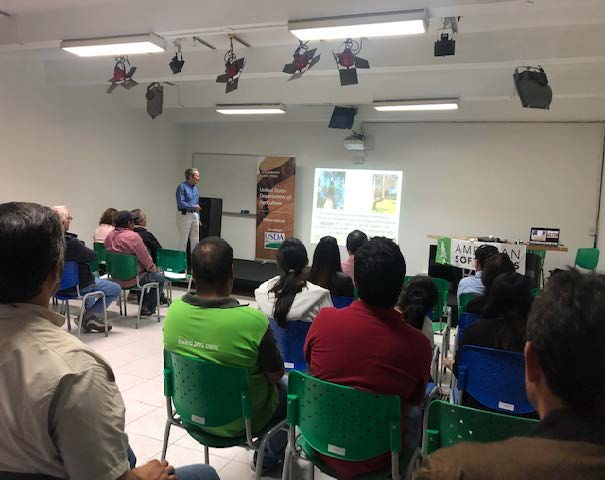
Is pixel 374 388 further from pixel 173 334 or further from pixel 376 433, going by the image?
pixel 173 334

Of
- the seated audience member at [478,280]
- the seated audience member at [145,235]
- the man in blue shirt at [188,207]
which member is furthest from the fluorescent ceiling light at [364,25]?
the man in blue shirt at [188,207]

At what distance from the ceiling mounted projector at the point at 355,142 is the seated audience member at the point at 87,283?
4.46 metres

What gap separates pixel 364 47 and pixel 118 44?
2.44 m

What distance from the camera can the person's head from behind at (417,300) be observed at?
8.45ft

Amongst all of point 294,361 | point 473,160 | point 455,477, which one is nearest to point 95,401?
point 455,477

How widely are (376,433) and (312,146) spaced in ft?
23.8

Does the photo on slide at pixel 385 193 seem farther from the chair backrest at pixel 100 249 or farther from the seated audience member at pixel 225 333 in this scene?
the seated audience member at pixel 225 333

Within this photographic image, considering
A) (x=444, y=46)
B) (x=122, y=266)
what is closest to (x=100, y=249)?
(x=122, y=266)

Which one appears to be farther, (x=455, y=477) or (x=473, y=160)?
(x=473, y=160)

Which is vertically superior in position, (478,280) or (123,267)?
(478,280)

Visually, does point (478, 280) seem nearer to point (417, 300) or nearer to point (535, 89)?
point (417, 300)

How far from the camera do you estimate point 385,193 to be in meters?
8.05

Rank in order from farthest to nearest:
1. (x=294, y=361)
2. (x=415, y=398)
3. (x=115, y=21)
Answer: (x=115, y=21)
(x=294, y=361)
(x=415, y=398)

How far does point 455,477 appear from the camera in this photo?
2.30 ft
